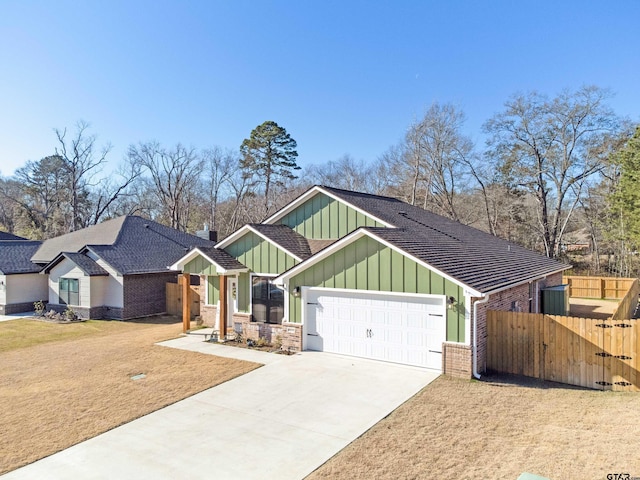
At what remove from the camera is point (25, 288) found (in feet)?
73.4

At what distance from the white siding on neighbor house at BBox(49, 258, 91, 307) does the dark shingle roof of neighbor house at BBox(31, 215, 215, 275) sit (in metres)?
1.18

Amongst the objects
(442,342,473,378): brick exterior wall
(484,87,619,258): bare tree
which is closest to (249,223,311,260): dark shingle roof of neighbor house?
(442,342,473,378): brick exterior wall

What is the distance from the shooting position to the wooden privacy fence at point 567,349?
8.84 m

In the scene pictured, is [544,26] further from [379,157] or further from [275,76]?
[379,157]

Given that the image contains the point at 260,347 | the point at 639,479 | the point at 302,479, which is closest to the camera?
the point at 639,479

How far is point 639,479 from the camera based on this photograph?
4.91 metres

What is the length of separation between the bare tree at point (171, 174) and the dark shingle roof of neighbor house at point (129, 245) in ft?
53.3

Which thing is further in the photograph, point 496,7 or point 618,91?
point 618,91

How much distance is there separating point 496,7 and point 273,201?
99.5 feet

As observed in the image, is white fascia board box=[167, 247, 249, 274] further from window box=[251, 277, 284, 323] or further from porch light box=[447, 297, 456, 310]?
porch light box=[447, 297, 456, 310]

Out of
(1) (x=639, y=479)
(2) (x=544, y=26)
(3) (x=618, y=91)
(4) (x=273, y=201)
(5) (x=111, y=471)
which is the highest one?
(3) (x=618, y=91)

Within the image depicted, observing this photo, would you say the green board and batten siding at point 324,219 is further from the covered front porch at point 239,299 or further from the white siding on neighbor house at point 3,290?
the white siding on neighbor house at point 3,290

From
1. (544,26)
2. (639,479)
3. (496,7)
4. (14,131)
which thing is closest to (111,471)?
(639,479)

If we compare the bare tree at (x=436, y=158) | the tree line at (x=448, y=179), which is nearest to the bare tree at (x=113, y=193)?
the tree line at (x=448, y=179)
